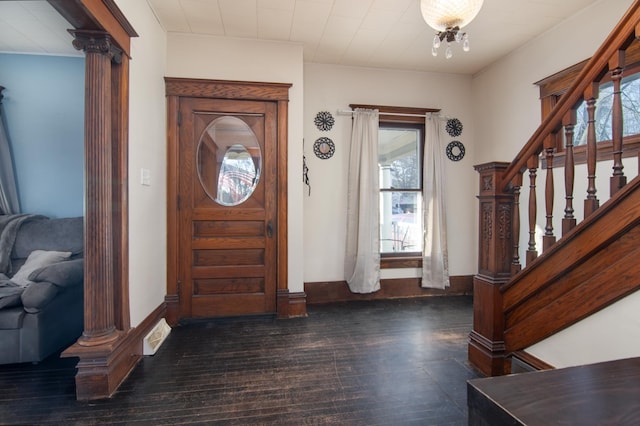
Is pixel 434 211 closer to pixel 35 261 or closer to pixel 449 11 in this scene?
pixel 449 11

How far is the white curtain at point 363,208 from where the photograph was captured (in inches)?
143

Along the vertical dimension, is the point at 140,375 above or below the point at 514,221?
below

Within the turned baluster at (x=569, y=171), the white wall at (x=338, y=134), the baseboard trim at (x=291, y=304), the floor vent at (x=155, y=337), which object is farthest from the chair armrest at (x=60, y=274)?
the turned baluster at (x=569, y=171)

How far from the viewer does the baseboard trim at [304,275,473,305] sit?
3.68 meters

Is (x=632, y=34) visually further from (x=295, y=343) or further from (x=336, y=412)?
(x=295, y=343)

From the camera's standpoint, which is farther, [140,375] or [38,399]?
[140,375]

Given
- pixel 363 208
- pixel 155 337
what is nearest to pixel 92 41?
pixel 155 337

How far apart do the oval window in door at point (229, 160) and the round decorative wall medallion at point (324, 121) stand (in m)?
0.88

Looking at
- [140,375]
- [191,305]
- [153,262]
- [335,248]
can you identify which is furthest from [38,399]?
[335,248]

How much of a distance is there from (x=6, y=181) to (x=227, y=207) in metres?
2.04

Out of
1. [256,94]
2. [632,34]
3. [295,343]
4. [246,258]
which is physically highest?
[256,94]

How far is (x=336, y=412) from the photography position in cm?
170

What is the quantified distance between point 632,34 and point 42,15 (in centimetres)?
392

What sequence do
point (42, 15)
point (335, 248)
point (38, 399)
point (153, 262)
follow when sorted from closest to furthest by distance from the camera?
point (38, 399)
point (42, 15)
point (153, 262)
point (335, 248)
